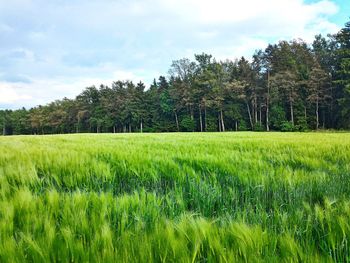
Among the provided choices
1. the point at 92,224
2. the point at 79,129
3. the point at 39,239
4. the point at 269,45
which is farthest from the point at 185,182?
the point at 79,129

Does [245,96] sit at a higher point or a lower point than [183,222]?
higher

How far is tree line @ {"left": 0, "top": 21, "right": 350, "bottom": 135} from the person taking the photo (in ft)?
149

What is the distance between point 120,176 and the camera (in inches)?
116

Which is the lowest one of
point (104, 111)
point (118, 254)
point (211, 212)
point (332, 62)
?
point (211, 212)

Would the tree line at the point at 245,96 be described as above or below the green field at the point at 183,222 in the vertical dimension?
above

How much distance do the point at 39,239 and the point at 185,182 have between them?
61.9 inches

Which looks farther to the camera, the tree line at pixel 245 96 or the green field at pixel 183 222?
the tree line at pixel 245 96

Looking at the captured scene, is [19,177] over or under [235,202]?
over

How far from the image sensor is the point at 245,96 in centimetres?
5188

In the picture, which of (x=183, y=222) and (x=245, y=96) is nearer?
(x=183, y=222)

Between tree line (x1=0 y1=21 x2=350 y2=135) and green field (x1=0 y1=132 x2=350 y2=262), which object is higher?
tree line (x1=0 y1=21 x2=350 y2=135)

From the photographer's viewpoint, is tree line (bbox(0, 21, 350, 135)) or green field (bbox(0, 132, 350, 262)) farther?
tree line (bbox(0, 21, 350, 135))

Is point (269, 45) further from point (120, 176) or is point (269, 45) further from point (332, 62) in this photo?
point (120, 176)

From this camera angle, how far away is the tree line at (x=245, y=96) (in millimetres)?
45312
